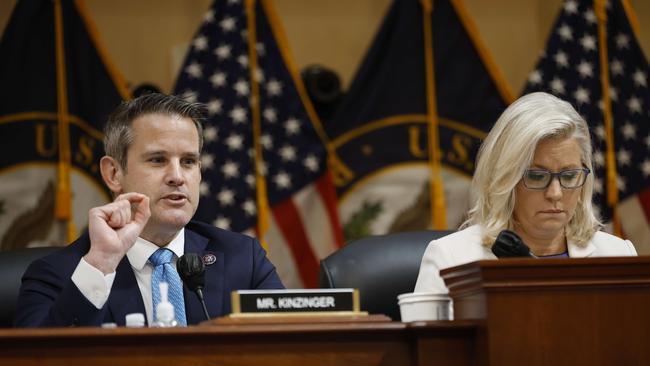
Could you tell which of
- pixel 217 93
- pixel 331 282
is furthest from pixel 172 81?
pixel 331 282

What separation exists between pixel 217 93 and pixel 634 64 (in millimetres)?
2281

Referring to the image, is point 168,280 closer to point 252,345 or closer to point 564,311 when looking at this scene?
point 252,345

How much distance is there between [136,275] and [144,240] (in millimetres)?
131

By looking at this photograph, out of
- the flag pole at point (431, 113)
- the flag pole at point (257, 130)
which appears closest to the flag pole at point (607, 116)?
the flag pole at point (431, 113)

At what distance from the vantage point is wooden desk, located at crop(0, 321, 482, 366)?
7.18 ft

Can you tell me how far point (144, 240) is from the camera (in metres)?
3.35

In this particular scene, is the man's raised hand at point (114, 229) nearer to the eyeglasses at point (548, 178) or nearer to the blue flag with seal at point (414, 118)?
the eyeglasses at point (548, 178)

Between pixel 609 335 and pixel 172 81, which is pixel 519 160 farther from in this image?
pixel 172 81

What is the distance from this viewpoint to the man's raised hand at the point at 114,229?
2951mm

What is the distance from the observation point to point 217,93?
5.75m

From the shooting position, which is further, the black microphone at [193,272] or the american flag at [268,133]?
the american flag at [268,133]

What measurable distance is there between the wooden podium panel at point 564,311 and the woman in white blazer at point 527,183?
45.5 inches

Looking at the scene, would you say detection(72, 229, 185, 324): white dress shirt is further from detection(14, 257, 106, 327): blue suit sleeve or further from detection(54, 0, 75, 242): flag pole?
detection(54, 0, 75, 242): flag pole

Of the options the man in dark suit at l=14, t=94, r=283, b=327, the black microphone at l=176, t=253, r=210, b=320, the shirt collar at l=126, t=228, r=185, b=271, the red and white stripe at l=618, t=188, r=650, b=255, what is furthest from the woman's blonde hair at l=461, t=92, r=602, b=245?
the red and white stripe at l=618, t=188, r=650, b=255
